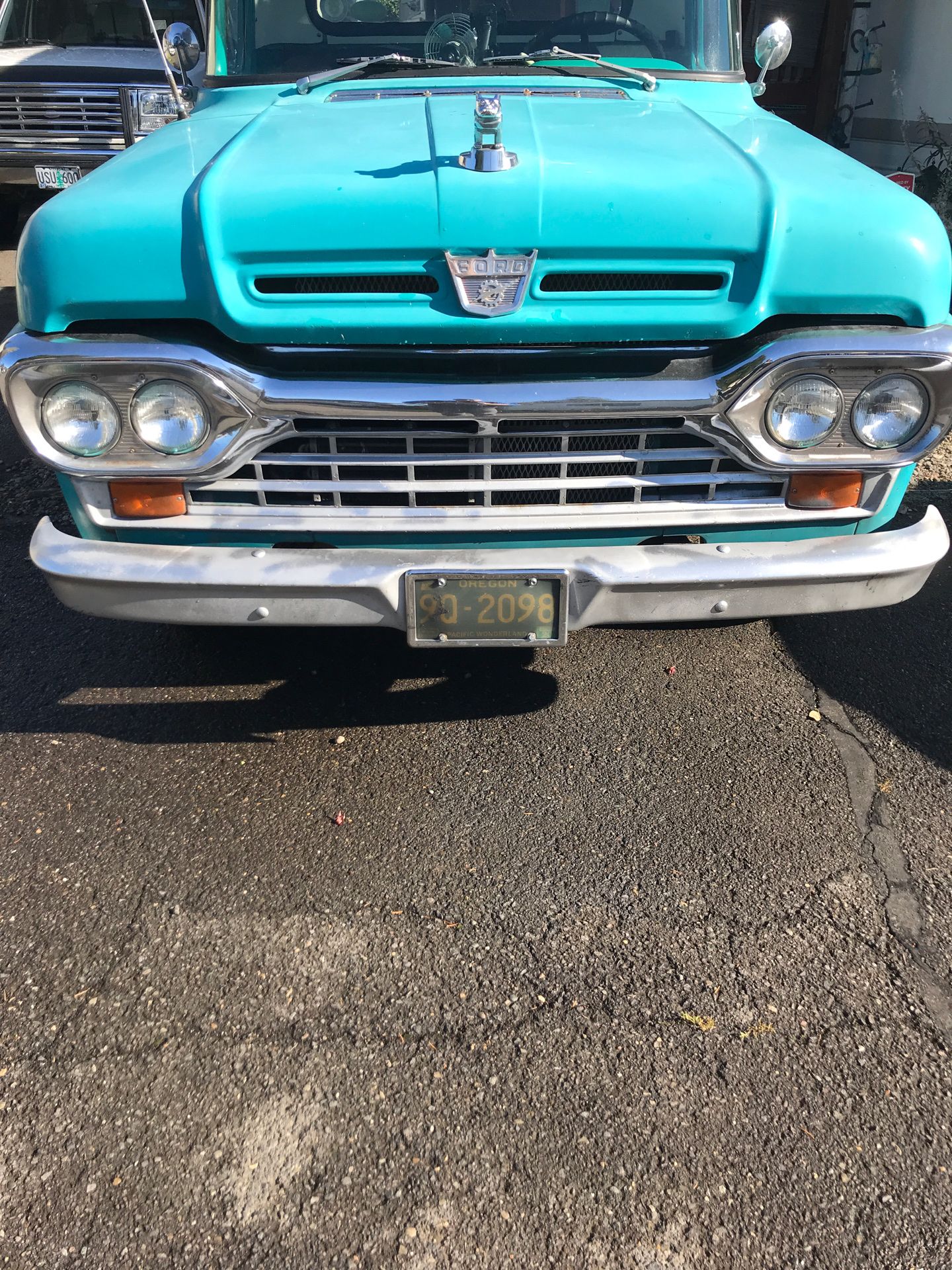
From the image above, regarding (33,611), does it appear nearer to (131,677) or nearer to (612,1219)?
(131,677)

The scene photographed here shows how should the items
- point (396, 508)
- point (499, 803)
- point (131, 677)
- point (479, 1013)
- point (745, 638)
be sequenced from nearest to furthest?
point (479, 1013) → point (396, 508) → point (499, 803) → point (131, 677) → point (745, 638)

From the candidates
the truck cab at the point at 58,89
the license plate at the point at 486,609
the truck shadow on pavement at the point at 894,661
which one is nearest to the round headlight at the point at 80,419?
the license plate at the point at 486,609

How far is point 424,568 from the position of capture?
7.66 ft

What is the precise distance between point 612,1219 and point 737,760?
1.46 m

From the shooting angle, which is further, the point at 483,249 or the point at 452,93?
the point at 452,93

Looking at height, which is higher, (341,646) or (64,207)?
(64,207)

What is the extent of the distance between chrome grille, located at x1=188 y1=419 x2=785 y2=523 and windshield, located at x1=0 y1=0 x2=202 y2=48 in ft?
27.6

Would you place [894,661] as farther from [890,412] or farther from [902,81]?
[902,81]

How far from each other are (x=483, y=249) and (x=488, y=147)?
0.97 feet

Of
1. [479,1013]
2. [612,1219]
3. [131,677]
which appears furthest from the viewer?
[131,677]

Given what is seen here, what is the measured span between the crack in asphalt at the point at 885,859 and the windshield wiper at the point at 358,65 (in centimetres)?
246

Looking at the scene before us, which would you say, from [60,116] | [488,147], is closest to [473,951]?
[488,147]

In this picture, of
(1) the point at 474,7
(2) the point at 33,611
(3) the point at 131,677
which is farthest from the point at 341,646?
(1) the point at 474,7

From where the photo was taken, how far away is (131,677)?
10.7 ft
